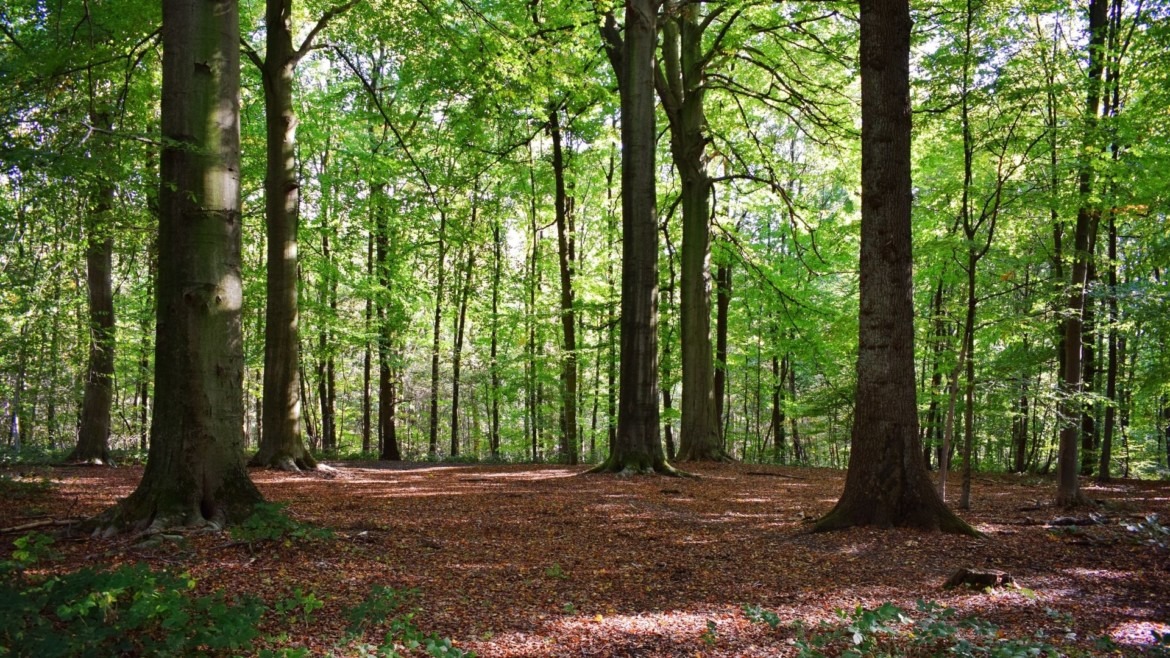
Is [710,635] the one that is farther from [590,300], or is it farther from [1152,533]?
[590,300]

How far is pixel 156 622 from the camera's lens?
3.17m

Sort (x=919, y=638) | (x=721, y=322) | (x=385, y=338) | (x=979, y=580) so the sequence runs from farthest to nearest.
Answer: (x=721, y=322)
(x=385, y=338)
(x=979, y=580)
(x=919, y=638)

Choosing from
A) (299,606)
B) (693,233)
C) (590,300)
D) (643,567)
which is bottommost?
(643,567)

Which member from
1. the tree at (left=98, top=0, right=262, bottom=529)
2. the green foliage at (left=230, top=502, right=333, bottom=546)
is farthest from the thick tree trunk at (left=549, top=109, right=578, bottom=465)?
the green foliage at (left=230, top=502, right=333, bottom=546)

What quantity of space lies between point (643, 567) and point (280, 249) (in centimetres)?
828

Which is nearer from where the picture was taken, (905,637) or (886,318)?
(905,637)

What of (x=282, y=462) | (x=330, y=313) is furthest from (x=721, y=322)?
(x=282, y=462)

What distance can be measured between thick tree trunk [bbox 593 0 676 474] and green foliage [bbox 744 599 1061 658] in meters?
7.11

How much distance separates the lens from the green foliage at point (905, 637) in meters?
3.07

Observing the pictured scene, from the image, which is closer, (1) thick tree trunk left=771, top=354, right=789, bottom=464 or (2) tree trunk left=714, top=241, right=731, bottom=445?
(2) tree trunk left=714, top=241, right=731, bottom=445

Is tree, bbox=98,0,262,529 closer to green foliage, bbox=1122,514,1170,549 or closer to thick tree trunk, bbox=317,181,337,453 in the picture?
green foliage, bbox=1122,514,1170,549

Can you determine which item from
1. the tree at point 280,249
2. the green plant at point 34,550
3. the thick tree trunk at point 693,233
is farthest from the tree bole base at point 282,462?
the thick tree trunk at point 693,233

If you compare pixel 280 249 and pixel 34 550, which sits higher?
pixel 280 249

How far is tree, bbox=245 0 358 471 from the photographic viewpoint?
A: 10672mm
